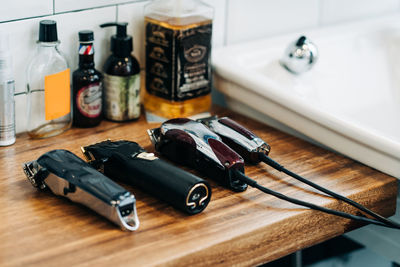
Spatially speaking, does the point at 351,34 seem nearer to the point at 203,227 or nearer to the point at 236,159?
the point at 236,159

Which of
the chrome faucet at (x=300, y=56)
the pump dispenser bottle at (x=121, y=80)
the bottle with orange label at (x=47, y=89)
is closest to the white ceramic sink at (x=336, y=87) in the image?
the chrome faucet at (x=300, y=56)

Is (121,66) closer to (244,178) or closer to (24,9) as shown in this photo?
(24,9)

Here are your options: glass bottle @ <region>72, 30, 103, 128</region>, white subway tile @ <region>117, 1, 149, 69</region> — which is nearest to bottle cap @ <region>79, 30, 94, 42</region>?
glass bottle @ <region>72, 30, 103, 128</region>

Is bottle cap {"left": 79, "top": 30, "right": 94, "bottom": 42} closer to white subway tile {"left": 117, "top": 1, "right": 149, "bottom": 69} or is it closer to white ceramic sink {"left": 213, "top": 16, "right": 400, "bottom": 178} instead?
white subway tile {"left": 117, "top": 1, "right": 149, "bottom": 69}

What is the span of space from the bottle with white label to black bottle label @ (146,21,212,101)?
23cm

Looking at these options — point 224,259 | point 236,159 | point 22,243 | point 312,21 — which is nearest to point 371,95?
point 312,21

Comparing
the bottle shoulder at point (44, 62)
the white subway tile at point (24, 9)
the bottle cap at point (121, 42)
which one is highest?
the white subway tile at point (24, 9)

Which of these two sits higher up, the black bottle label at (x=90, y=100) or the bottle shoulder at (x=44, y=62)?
the bottle shoulder at (x=44, y=62)

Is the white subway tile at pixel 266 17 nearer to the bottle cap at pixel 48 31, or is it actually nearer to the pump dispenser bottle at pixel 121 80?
the pump dispenser bottle at pixel 121 80

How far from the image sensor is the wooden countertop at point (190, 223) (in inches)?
22.4

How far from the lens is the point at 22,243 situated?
578mm

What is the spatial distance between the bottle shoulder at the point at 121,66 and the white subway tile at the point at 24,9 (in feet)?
0.36

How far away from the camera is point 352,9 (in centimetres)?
121

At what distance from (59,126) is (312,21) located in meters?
0.57
